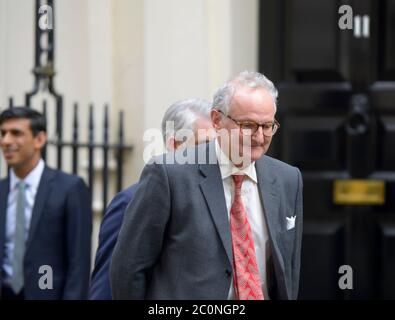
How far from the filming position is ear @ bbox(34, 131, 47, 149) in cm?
761

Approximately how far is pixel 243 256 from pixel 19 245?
3.11 m

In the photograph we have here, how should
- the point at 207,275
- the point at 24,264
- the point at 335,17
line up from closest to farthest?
the point at 207,275 → the point at 24,264 → the point at 335,17

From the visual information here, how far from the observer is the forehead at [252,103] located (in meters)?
4.38

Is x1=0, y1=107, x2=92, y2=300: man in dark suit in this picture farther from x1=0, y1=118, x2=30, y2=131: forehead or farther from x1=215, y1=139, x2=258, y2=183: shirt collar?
x1=215, y1=139, x2=258, y2=183: shirt collar

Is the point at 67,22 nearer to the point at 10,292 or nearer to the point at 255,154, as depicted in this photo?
the point at 10,292

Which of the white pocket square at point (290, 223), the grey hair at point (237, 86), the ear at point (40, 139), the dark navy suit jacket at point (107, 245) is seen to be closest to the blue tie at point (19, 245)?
the ear at point (40, 139)

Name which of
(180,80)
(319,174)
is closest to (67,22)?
(180,80)

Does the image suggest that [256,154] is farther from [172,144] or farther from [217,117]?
[172,144]

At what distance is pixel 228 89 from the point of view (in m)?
4.46

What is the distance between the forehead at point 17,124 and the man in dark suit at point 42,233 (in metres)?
0.15

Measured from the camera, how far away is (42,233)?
7.24 metres

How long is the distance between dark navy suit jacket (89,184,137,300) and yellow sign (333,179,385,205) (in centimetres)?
295

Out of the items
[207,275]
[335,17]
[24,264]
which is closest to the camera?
[207,275]

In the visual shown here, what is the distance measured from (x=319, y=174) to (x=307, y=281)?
2.24 ft
